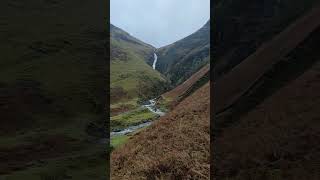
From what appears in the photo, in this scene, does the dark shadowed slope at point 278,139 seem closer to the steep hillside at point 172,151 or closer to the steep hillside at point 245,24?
the steep hillside at point 172,151

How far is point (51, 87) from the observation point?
84938 mm

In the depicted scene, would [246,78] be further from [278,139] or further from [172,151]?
[278,139]

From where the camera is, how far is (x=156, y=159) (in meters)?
28.7

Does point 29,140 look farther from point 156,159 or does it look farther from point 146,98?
point 146,98

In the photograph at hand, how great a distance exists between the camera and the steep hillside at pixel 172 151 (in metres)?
26.8

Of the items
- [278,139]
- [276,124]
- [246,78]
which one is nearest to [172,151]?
[276,124]

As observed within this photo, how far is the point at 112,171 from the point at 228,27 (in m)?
69.0

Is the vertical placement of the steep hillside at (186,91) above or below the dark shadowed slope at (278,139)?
above

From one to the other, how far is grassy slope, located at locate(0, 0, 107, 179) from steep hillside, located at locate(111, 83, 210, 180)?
10.8 ft

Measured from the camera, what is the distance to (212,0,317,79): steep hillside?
7175 cm

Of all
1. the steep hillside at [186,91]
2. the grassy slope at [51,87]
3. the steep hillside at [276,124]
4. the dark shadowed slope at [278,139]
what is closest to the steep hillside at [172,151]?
the steep hillside at [276,124]

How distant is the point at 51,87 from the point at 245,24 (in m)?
41.8

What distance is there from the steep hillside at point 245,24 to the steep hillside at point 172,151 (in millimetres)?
26619

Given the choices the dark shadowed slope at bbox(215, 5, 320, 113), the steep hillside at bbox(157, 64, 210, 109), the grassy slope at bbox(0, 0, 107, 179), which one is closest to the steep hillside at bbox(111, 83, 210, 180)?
the dark shadowed slope at bbox(215, 5, 320, 113)
